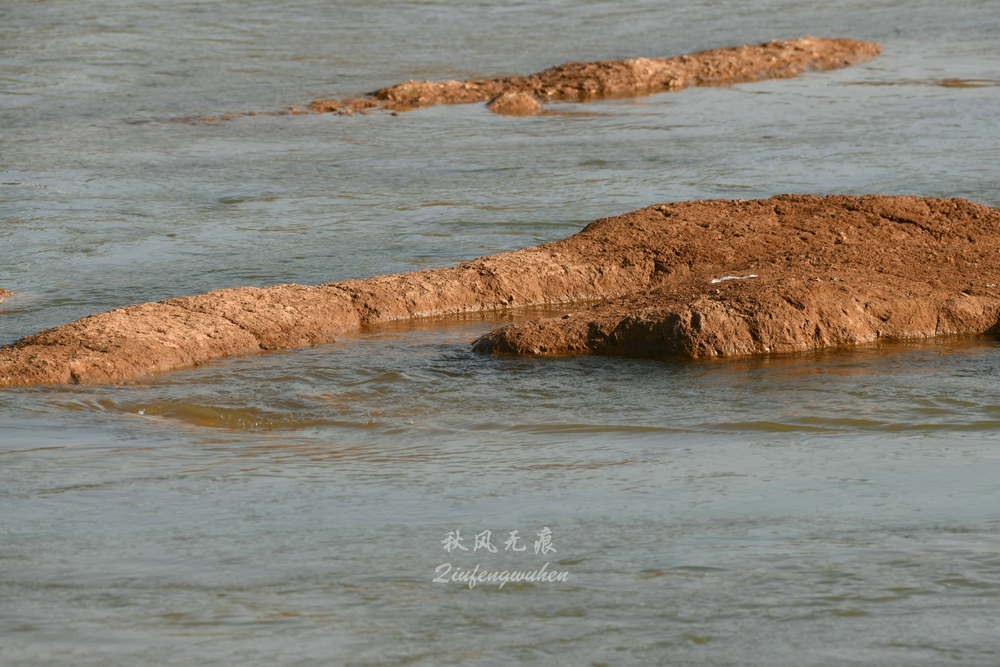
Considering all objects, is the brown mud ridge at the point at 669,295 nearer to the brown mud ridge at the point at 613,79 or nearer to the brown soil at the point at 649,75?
the brown mud ridge at the point at 613,79

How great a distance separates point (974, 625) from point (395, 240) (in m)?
7.55

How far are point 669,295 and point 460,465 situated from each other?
275 centimetres

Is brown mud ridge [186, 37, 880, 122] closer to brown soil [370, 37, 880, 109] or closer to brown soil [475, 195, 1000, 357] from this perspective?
brown soil [370, 37, 880, 109]

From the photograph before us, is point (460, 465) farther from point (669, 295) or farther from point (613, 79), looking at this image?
point (613, 79)

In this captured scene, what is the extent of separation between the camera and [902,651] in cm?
365

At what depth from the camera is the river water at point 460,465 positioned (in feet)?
12.7

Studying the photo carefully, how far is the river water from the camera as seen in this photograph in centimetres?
387

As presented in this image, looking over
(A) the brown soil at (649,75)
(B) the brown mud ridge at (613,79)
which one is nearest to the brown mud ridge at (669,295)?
(B) the brown mud ridge at (613,79)

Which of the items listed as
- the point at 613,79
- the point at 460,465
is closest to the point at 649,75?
the point at 613,79

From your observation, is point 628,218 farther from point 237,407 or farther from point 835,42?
point 835,42

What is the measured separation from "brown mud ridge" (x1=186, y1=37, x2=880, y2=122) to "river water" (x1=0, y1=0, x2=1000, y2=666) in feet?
14.7

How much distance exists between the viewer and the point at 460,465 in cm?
546

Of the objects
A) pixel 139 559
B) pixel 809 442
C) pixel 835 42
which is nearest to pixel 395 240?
pixel 809 442

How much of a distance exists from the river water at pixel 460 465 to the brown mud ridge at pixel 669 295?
0.18 meters
